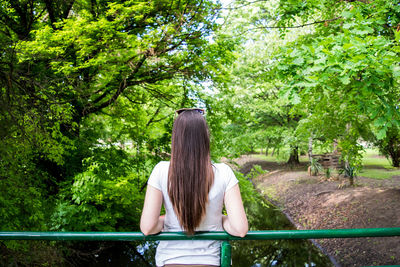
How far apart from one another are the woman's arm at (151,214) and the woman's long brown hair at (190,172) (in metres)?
0.08

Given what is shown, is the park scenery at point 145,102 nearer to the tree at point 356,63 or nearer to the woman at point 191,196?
the tree at point 356,63

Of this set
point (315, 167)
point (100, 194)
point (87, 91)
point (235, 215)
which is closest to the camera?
point (235, 215)

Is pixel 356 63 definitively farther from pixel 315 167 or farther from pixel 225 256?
pixel 315 167

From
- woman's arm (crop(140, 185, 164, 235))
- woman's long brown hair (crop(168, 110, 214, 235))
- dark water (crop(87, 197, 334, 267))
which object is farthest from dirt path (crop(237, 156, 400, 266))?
woman's arm (crop(140, 185, 164, 235))

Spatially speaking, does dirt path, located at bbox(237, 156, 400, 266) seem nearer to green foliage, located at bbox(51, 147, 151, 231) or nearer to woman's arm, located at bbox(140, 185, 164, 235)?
green foliage, located at bbox(51, 147, 151, 231)

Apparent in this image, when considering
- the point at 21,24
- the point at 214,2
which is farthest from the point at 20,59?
the point at 214,2

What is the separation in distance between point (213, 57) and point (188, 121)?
5712mm

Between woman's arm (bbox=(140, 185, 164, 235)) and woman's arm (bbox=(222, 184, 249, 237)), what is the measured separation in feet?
1.16

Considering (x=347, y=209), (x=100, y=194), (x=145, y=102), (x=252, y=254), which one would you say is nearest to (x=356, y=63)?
(x=100, y=194)

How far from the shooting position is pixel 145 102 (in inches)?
343

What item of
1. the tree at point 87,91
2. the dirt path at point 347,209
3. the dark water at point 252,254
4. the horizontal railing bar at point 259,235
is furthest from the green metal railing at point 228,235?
the dirt path at point 347,209

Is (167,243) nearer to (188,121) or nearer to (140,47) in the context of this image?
(188,121)

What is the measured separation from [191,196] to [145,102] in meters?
7.52

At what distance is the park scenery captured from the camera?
400 cm
